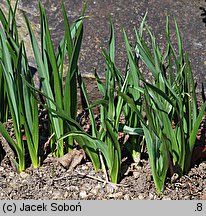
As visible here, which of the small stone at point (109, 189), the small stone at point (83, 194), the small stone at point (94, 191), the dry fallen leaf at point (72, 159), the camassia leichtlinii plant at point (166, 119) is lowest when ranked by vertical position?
the small stone at point (83, 194)

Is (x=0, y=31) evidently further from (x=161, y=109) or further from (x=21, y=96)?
(x=161, y=109)

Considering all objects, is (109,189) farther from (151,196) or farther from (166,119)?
(166,119)

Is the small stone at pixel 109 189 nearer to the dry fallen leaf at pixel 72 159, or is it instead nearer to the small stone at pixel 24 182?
the dry fallen leaf at pixel 72 159

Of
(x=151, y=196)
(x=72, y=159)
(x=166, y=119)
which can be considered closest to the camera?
(x=166, y=119)

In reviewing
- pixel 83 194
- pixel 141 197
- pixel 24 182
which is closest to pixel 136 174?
pixel 141 197

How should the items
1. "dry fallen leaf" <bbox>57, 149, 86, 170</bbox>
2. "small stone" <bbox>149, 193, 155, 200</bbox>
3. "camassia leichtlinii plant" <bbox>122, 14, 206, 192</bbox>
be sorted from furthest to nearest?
1. "dry fallen leaf" <bbox>57, 149, 86, 170</bbox>
2. "small stone" <bbox>149, 193, 155, 200</bbox>
3. "camassia leichtlinii plant" <bbox>122, 14, 206, 192</bbox>

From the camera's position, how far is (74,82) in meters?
2.35

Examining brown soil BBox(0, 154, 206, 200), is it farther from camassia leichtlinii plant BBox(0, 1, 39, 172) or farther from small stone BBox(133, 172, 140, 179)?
camassia leichtlinii plant BBox(0, 1, 39, 172)

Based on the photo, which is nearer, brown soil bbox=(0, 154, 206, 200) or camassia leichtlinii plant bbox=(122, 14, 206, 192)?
camassia leichtlinii plant bbox=(122, 14, 206, 192)

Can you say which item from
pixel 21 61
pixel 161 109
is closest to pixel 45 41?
pixel 21 61

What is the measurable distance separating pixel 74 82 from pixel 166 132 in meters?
0.42

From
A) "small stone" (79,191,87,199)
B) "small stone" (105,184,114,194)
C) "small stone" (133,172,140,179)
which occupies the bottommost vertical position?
"small stone" (79,191,87,199)

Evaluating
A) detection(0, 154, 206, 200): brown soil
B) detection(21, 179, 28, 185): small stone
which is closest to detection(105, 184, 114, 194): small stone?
detection(0, 154, 206, 200): brown soil

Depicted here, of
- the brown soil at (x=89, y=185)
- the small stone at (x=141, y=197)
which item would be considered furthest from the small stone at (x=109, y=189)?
the small stone at (x=141, y=197)
